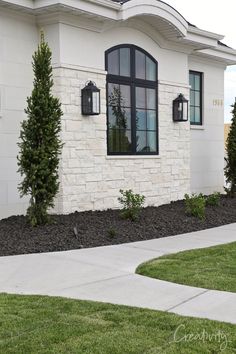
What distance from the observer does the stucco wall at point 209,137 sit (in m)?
14.8

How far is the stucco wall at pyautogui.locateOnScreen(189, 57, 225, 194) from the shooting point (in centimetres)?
1484

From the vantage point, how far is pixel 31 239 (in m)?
8.22

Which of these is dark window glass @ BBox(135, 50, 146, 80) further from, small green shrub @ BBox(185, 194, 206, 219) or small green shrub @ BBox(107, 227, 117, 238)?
small green shrub @ BBox(107, 227, 117, 238)

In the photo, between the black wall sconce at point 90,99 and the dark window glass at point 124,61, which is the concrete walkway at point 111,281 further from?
the dark window glass at point 124,61

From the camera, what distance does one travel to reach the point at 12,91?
9977mm

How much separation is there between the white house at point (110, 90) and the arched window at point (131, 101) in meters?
0.02

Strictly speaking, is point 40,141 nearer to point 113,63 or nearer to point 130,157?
point 130,157

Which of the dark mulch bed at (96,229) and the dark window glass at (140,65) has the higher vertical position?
the dark window glass at (140,65)

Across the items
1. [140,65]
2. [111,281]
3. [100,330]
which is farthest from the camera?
[140,65]

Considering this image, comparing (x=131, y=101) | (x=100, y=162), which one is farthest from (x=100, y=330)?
(x=131, y=101)

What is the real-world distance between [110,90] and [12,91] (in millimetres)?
2333

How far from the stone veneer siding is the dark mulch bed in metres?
0.43

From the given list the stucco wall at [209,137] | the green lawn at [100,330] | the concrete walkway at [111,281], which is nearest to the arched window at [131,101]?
the stucco wall at [209,137]

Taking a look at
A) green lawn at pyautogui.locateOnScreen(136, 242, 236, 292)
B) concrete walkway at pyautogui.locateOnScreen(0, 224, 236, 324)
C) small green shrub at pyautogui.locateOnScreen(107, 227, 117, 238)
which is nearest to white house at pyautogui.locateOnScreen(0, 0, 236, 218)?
small green shrub at pyautogui.locateOnScreen(107, 227, 117, 238)
